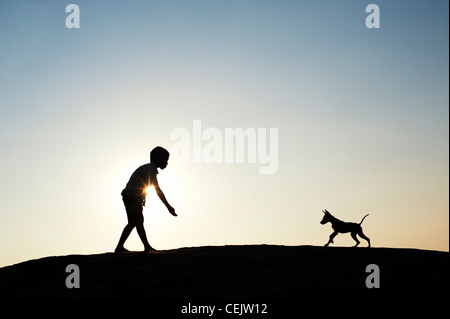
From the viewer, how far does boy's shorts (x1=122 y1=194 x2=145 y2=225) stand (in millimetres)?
11914

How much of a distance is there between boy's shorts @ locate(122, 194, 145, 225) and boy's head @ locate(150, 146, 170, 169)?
2.88 feet

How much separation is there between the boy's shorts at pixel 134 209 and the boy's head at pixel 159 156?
88 cm

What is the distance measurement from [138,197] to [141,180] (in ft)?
1.24

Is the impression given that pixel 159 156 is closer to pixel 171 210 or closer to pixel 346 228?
pixel 171 210

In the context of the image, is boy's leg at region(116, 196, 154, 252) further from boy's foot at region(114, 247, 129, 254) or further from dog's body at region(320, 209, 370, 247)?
dog's body at region(320, 209, 370, 247)

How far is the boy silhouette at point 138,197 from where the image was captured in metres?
11.9

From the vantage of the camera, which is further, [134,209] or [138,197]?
[138,197]

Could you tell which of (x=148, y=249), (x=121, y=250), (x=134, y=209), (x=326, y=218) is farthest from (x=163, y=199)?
(x=326, y=218)

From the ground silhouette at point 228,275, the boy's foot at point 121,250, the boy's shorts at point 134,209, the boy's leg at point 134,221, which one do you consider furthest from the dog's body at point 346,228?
the boy's foot at point 121,250

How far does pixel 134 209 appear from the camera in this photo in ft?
39.2

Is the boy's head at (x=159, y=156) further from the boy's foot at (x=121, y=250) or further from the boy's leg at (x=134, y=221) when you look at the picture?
the boy's foot at (x=121, y=250)
